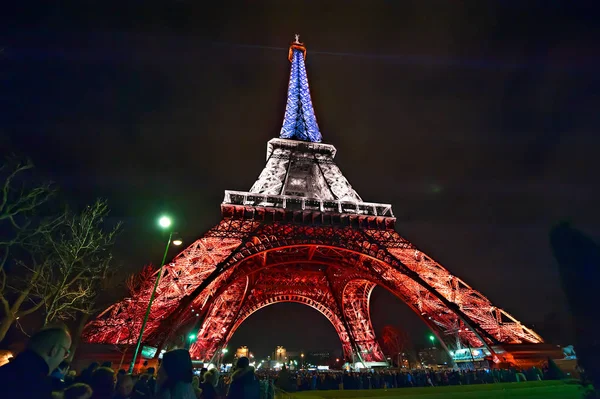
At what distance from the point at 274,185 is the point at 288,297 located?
13.8 metres

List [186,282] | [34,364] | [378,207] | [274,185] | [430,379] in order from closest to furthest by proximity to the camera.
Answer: [34,364]
[430,379]
[186,282]
[378,207]
[274,185]

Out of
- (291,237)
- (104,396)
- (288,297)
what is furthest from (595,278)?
(288,297)

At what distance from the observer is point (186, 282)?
18.6m

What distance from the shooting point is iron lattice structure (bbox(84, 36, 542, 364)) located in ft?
58.0

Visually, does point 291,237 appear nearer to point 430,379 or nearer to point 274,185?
point 274,185

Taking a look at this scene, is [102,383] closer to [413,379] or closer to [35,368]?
[35,368]

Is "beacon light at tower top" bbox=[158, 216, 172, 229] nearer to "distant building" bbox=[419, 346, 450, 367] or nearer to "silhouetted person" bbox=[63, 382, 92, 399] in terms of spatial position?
"silhouetted person" bbox=[63, 382, 92, 399]

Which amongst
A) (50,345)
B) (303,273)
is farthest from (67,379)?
(303,273)

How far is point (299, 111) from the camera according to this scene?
4056 cm

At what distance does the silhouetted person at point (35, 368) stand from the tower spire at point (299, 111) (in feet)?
115

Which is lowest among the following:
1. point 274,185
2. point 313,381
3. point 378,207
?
point 313,381

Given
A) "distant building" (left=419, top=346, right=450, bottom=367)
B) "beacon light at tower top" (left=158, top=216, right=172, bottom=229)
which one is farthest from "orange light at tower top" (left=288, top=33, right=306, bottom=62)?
"distant building" (left=419, top=346, right=450, bottom=367)

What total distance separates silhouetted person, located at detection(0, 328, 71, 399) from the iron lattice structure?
15.4 meters

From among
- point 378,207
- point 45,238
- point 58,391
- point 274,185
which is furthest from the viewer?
point 274,185
